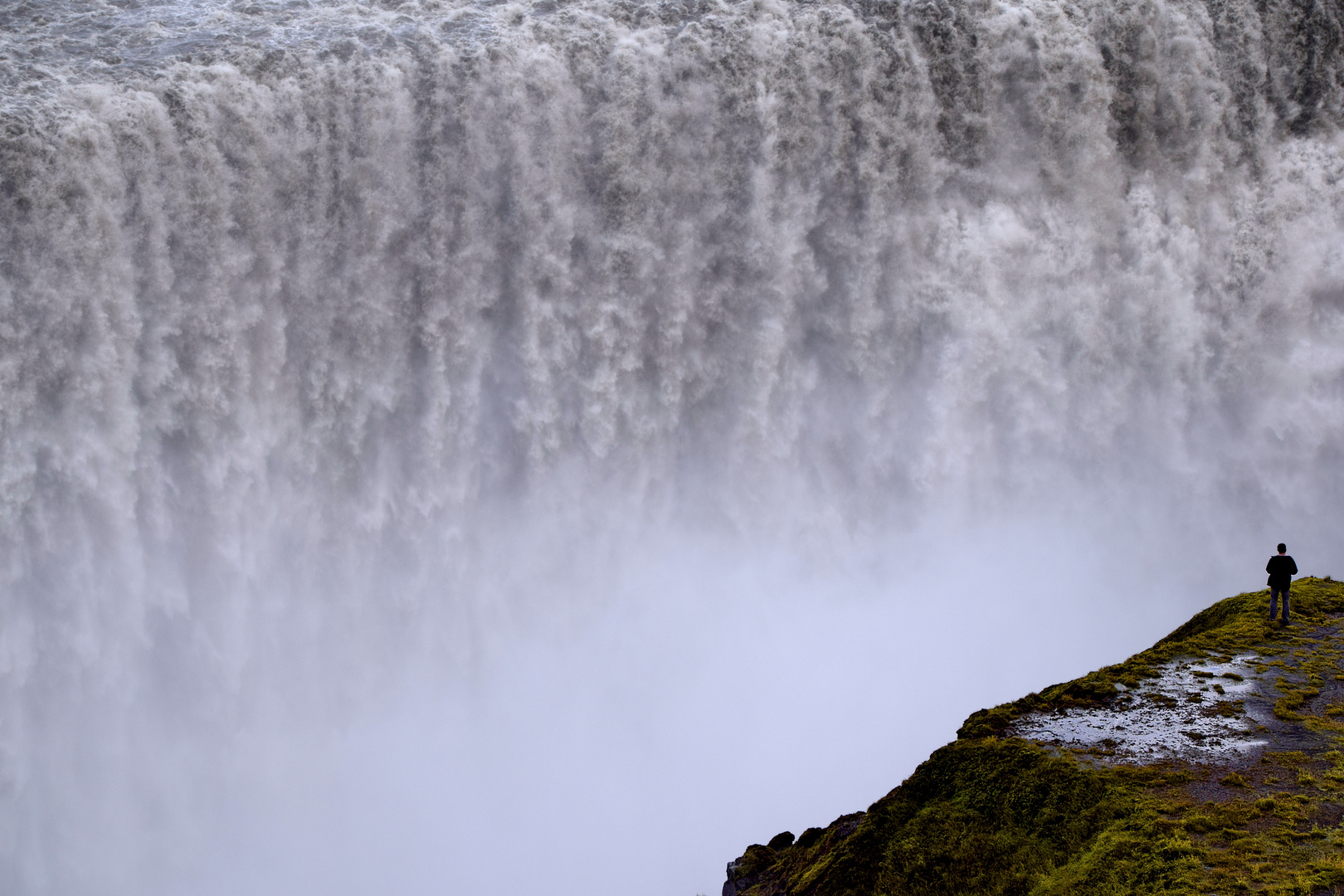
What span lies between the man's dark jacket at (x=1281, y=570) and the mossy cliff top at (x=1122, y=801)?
2.89 ft

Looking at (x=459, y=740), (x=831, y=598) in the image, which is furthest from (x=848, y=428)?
(x=459, y=740)

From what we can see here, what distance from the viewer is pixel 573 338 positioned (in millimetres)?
18203

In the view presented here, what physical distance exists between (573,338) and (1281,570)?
1080cm

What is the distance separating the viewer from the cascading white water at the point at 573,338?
1648cm

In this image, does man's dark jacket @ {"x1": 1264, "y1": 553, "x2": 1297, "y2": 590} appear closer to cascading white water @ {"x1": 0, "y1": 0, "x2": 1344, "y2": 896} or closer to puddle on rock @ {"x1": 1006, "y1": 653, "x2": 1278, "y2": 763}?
puddle on rock @ {"x1": 1006, "y1": 653, "x2": 1278, "y2": 763}

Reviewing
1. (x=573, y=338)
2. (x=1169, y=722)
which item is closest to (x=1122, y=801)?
(x=1169, y=722)

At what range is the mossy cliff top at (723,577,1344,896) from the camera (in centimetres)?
797

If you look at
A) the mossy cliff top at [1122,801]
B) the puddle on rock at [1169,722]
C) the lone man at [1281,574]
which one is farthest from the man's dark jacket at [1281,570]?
the puddle on rock at [1169,722]

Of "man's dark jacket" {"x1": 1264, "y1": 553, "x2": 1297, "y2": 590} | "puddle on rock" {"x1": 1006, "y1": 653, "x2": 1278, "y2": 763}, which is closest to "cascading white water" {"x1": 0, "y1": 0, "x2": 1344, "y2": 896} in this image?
"man's dark jacket" {"x1": 1264, "y1": 553, "x2": 1297, "y2": 590}

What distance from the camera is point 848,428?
19.5 meters

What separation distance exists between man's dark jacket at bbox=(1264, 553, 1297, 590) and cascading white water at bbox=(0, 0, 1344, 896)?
7.32 metres

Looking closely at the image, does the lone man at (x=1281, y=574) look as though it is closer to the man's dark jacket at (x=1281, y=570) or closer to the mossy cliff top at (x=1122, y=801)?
the man's dark jacket at (x=1281, y=570)

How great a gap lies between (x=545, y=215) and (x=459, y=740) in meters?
8.96

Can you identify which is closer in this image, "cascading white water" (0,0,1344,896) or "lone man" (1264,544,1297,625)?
"lone man" (1264,544,1297,625)
